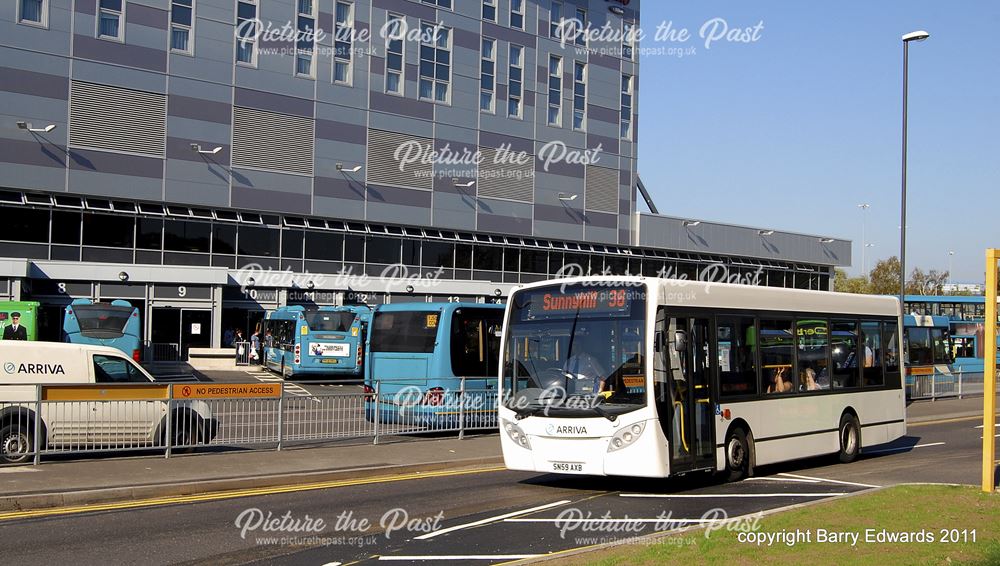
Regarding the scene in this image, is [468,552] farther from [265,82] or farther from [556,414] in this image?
[265,82]

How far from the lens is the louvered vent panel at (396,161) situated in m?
46.9

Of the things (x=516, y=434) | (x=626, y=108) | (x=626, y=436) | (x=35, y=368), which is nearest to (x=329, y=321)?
(x=35, y=368)

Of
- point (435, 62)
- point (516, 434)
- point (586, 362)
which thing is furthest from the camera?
point (435, 62)

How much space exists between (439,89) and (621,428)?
38.6 m

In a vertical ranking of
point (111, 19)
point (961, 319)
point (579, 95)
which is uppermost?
point (579, 95)

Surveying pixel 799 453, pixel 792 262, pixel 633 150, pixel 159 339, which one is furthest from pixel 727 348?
pixel 792 262

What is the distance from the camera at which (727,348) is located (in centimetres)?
1446

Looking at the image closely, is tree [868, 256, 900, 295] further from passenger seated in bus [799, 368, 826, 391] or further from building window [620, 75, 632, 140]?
passenger seated in bus [799, 368, 826, 391]

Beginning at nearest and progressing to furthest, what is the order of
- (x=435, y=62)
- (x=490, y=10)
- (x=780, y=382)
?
(x=780, y=382) < (x=435, y=62) < (x=490, y=10)

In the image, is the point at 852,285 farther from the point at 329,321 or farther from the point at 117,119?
the point at 117,119

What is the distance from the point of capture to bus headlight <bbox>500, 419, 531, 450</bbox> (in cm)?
1345

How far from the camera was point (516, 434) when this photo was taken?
44.6ft

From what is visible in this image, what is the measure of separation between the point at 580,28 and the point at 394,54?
503 inches

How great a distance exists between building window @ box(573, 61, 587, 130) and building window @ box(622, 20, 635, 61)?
3.71 m
